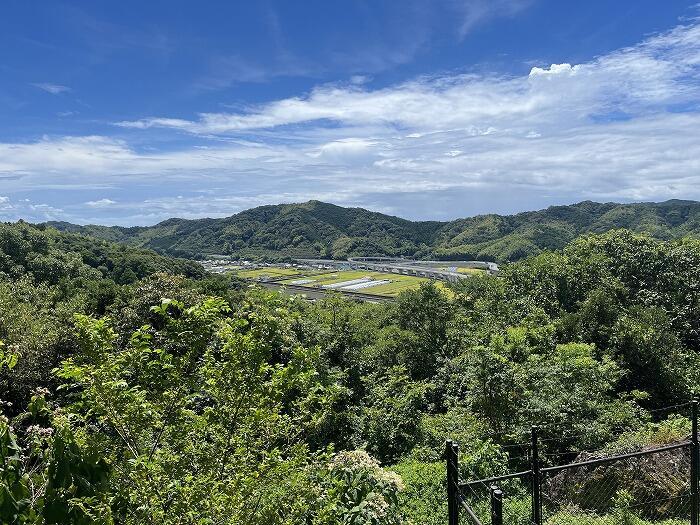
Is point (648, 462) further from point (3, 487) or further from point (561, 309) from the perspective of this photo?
point (561, 309)

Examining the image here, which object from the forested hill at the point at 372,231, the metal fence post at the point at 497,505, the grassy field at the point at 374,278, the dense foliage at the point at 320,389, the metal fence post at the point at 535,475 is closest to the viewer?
the metal fence post at the point at 497,505

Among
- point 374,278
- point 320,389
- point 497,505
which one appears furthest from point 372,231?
point 497,505

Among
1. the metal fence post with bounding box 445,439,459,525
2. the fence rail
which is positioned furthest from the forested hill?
the metal fence post with bounding box 445,439,459,525

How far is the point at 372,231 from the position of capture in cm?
15788

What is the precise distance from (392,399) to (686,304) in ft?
62.8

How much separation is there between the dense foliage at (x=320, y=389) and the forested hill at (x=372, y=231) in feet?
242

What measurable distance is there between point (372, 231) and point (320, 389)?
153 meters

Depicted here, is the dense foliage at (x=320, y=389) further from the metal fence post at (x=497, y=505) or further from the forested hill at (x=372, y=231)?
the forested hill at (x=372, y=231)

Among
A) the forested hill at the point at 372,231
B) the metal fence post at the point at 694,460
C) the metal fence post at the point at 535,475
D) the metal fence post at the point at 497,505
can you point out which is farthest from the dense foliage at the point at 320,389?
the forested hill at the point at 372,231

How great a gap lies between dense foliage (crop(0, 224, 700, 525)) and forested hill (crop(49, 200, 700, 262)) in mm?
73818

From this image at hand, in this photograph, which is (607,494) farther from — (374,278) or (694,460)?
(374,278)

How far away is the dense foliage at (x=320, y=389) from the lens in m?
3.50

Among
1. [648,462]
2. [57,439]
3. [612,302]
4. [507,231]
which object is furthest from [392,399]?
[507,231]

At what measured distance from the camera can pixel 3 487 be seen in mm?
2037
